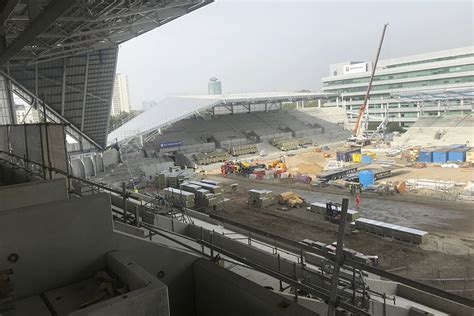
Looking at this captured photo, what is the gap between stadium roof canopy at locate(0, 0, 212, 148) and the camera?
17.8 metres

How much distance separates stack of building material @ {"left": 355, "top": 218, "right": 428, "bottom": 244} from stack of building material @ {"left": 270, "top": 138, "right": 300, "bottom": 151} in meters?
31.8

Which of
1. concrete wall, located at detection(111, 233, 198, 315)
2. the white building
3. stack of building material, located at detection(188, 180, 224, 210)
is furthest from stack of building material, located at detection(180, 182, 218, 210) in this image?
the white building

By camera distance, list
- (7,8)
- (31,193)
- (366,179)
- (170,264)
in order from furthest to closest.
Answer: (366,179) → (7,8) → (31,193) → (170,264)

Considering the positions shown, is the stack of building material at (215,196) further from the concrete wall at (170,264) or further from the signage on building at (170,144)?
the concrete wall at (170,264)

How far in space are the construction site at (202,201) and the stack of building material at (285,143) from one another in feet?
0.84

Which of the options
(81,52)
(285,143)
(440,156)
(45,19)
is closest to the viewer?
(45,19)

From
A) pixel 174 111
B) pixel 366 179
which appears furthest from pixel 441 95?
pixel 174 111

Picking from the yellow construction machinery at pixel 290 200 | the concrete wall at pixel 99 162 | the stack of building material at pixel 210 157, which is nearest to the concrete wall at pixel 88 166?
the concrete wall at pixel 99 162

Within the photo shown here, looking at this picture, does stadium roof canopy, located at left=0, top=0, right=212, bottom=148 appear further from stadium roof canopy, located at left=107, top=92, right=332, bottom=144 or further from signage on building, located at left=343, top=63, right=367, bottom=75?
signage on building, located at left=343, top=63, right=367, bottom=75

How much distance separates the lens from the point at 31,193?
543 centimetres

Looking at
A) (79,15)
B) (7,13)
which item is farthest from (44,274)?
(79,15)

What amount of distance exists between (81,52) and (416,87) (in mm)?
60166

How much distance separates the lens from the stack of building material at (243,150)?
46.1m

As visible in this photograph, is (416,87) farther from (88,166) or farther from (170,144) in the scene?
(88,166)
